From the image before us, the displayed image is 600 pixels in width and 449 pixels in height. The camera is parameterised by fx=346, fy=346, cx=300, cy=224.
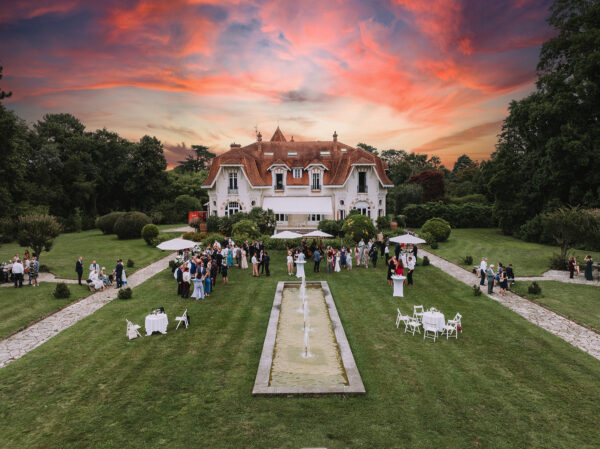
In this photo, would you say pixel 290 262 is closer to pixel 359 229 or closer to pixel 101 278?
pixel 359 229

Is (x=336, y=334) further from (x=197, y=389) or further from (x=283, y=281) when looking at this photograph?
(x=283, y=281)

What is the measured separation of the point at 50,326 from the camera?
12.8 m

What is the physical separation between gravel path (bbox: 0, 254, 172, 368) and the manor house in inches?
726

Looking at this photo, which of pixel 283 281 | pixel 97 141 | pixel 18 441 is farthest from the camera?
pixel 97 141

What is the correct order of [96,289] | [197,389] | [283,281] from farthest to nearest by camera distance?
[283,281]
[96,289]
[197,389]

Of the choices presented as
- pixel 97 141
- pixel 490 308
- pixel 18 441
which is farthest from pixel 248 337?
pixel 97 141

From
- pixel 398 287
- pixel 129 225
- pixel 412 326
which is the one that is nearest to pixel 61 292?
pixel 412 326

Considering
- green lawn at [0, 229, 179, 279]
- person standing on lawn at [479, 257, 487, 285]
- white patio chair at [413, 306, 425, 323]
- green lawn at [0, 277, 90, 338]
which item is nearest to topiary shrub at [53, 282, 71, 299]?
green lawn at [0, 277, 90, 338]

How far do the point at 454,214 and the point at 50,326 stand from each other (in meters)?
41.1

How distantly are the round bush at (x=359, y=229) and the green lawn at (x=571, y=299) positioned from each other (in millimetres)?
10951

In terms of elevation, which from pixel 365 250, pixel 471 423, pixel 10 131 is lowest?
pixel 471 423

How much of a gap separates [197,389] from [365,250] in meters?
15.5

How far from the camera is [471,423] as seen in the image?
280 inches

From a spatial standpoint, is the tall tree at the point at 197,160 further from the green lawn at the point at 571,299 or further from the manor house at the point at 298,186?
the green lawn at the point at 571,299
